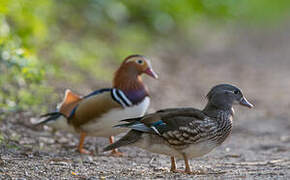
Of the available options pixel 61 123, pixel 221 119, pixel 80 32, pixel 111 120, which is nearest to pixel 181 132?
pixel 221 119

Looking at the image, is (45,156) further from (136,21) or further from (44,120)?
(136,21)

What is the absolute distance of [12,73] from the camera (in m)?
7.25

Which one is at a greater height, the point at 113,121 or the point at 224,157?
the point at 113,121

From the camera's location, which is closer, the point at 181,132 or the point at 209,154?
the point at 181,132

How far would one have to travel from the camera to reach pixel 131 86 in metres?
5.71

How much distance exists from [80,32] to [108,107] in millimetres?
5814

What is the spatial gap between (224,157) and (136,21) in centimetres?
768

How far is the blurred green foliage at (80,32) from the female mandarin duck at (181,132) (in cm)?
183

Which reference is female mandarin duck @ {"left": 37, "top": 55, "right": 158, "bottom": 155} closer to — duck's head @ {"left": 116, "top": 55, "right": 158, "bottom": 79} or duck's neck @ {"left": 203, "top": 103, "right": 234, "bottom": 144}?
duck's head @ {"left": 116, "top": 55, "right": 158, "bottom": 79}

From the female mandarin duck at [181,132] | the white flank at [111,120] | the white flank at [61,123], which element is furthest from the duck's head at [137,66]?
the female mandarin duck at [181,132]

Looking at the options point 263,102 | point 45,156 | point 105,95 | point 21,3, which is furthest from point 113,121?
point 21,3

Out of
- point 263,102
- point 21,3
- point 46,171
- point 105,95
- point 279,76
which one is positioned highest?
point 21,3

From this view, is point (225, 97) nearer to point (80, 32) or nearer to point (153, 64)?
point (153, 64)

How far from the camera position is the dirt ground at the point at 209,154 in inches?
178
